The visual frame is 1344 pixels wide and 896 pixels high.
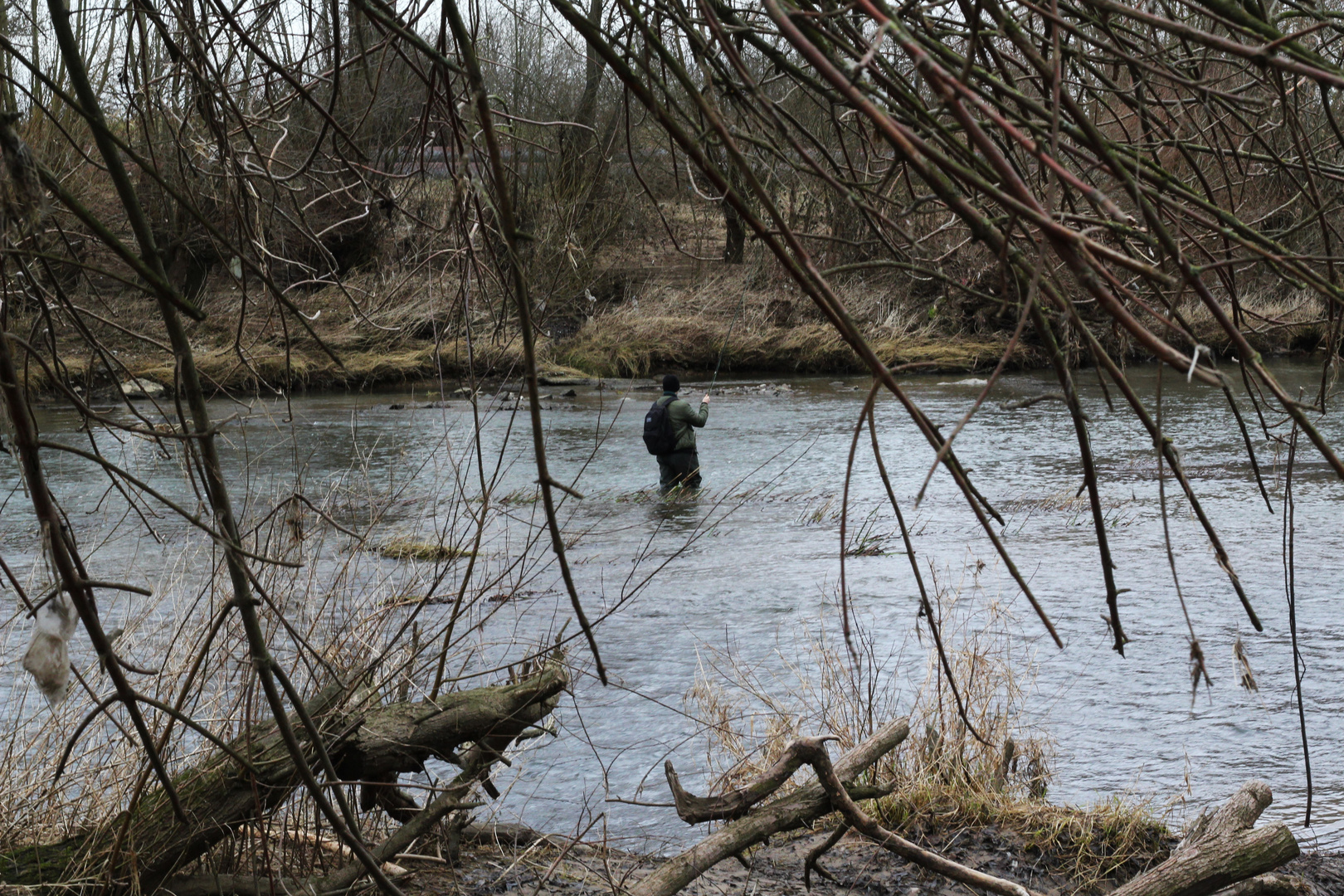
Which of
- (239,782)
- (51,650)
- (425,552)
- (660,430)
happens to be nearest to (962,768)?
(239,782)

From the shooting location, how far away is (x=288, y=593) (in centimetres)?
421

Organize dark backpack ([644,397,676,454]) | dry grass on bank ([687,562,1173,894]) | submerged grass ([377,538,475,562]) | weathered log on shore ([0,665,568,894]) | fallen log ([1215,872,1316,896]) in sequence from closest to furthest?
1. weathered log on shore ([0,665,568,894])
2. fallen log ([1215,872,1316,896])
3. submerged grass ([377,538,475,562])
4. dry grass on bank ([687,562,1173,894])
5. dark backpack ([644,397,676,454])

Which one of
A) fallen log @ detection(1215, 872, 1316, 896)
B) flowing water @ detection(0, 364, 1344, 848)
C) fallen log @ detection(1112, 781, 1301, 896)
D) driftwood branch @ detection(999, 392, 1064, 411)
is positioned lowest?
flowing water @ detection(0, 364, 1344, 848)

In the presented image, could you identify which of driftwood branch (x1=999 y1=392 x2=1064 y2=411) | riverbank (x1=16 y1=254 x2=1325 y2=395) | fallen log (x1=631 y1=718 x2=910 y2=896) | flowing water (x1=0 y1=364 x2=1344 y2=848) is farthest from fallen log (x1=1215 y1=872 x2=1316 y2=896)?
riverbank (x1=16 y1=254 x2=1325 y2=395)

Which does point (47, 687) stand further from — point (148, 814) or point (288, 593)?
point (288, 593)

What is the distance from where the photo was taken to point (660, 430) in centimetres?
1310

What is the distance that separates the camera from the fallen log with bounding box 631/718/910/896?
328 cm

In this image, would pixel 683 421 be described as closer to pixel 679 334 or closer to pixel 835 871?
pixel 835 871

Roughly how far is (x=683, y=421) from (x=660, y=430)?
0.30m

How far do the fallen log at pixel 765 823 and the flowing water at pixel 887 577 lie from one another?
2.23 ft

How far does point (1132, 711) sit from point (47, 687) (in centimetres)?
594

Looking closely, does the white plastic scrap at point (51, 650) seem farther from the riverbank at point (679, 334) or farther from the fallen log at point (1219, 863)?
the riverbank at point (679, 334)

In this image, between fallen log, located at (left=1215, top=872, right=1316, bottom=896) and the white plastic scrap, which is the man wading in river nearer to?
fallen log, located at (left=1215, top=872, right=1316, bottom=896)

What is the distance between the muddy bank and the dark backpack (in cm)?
882
